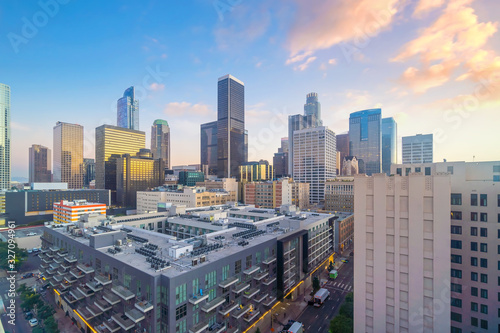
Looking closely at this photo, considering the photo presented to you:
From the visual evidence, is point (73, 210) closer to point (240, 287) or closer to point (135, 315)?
point (135, 315)

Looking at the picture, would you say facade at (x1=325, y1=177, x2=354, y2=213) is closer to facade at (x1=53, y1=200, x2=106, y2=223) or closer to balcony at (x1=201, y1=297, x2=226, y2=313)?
balcony at (x1=201, y1=297, x2=226, y2=313)

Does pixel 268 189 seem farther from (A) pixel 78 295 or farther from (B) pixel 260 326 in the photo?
(A) pixel 78 295

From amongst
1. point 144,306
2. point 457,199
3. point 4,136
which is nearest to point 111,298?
point 144,306

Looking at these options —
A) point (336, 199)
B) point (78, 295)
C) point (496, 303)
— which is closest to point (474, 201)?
point (496, 303)

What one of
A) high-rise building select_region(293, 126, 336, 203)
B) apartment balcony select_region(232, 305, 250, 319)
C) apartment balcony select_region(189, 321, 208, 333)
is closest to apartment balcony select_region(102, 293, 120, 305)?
apartment balcony select_region(189, 321, 208, 333)

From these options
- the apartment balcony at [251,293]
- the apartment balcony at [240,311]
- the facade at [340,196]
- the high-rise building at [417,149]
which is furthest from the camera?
the high-rise building at [417,149]

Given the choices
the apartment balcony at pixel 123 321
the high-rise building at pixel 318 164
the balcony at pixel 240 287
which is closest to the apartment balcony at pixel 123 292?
the apartment balcony at pixel 123 321

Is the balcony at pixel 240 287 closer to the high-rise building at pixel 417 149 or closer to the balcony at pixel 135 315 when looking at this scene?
the balcony at pixel 135 315
